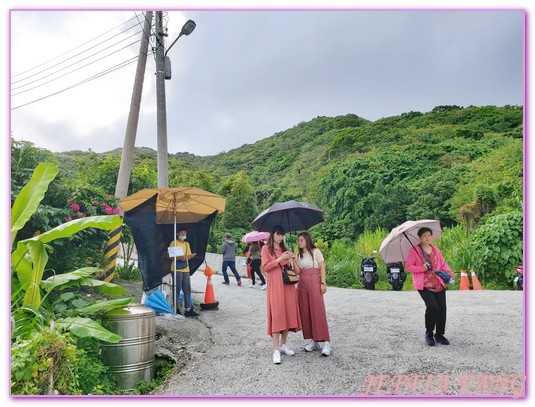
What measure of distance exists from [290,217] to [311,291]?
97 centimetres

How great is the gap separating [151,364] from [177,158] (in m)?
3.87

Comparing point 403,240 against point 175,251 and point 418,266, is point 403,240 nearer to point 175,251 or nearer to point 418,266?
point 418,266

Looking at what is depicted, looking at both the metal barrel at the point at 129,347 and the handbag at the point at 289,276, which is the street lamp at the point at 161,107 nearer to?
the metal barrel at the point at 129,347

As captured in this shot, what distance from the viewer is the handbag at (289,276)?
469cm

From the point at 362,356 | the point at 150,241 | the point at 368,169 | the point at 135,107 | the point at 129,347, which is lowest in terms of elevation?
the point at 362,356

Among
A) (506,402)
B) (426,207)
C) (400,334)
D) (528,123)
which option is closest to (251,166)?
(426,207)

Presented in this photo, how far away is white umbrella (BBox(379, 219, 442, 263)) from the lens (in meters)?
5.00

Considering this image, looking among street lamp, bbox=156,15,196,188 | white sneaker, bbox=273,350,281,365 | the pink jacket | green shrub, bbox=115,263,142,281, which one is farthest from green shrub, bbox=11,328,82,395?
green shrub, bbox=115,263,142,281

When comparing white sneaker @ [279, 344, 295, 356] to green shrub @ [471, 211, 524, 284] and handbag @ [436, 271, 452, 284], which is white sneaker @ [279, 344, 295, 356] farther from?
green shrub @ [471, 211, 524, 284]

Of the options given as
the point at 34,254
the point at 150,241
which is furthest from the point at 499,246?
the point at 34,254

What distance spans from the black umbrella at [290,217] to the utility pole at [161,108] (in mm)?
2334

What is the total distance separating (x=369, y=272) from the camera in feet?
33.7

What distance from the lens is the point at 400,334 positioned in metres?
5.43

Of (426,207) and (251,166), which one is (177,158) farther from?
(426,207)
